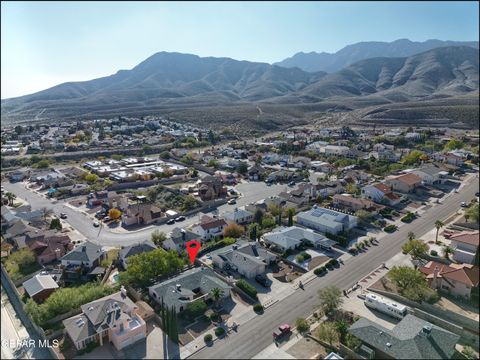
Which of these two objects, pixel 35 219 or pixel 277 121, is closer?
pixel 35 219

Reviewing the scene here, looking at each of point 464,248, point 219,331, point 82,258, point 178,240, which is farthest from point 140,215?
point 464,248

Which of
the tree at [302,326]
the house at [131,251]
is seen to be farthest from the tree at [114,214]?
the tree at [302,326]

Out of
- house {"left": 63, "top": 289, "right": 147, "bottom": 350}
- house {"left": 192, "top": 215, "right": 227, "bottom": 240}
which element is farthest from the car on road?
house {"left": 63, "top": 289, "right": 147, "bottom": 350}

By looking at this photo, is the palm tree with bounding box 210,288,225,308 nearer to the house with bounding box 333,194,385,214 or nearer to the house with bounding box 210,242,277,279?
the house with bounding box 210,242,277,279

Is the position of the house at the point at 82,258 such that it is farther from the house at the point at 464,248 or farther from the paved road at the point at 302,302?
the house at the point at 464,248

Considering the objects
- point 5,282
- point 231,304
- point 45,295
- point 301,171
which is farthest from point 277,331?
point 301,171

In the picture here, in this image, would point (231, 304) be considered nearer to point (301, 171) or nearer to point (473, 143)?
point (301, 171)
